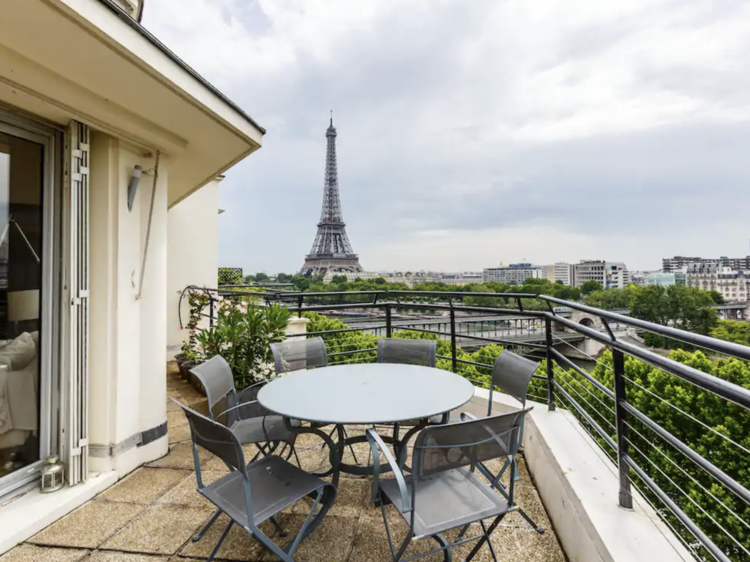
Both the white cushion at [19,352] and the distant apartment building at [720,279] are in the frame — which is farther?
the distant apartment building at [720,279]

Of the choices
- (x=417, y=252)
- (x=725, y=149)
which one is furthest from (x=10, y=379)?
(x=417, y=252)

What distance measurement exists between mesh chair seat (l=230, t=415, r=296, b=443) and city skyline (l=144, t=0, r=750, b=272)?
219 centimetres

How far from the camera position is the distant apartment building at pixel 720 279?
1597 inches

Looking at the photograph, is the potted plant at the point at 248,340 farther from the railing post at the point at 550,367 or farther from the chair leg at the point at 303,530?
the railing post at the point at 550,367

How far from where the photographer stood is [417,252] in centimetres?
4650

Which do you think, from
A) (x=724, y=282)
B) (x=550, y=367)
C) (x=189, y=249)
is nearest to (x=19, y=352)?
(x=550, y=367)

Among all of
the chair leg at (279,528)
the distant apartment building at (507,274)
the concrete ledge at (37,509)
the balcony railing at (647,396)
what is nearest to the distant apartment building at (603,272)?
the distant apartment building at (507,274)

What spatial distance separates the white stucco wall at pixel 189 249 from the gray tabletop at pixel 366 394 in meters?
4.96

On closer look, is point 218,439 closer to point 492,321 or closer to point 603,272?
point 492,321

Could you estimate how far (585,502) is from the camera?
5.13 ft

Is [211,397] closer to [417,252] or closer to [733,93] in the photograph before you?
[733,93]

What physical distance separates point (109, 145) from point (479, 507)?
113 inches

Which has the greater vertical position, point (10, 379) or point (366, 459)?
point (10, 379)

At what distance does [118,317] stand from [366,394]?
5.55 feet
